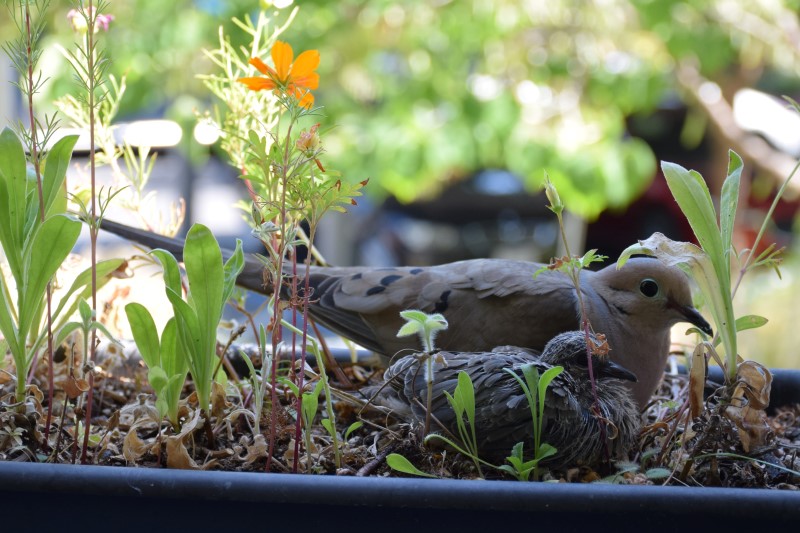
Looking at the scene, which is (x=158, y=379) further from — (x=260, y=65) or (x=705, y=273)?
(x=705, y=273)

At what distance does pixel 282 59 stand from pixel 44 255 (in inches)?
15.5

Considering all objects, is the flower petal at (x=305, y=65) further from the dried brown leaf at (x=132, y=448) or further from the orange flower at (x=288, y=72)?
the dried brown leaf at (x=132, y=448)

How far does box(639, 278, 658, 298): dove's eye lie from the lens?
1538 mm

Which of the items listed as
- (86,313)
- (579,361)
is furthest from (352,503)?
(579,361)

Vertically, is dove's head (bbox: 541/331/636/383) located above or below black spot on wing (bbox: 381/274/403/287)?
below

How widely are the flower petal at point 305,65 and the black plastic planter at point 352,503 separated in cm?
46

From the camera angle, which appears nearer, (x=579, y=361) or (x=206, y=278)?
(x=206, y=278)

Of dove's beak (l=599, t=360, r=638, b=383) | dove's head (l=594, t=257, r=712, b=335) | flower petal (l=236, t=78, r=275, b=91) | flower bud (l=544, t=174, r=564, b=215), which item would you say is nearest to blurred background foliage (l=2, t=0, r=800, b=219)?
dove's head (l=594, t=257, r=712, b=335)

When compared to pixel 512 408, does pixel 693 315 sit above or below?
above

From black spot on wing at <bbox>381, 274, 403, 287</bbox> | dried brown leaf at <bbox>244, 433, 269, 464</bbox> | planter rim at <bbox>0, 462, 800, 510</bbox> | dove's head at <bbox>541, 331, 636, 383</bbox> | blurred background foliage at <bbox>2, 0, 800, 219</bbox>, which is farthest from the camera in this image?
blurred background foliage at <bbox>2, 0, 800, 219</bbox>

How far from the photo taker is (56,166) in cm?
112

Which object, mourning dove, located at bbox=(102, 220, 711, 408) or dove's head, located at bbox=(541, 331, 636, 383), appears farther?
mourning dove, located at bbox=(102, 220, 711, 408)

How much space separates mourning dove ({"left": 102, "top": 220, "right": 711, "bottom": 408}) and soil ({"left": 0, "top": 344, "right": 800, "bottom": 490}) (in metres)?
0.27

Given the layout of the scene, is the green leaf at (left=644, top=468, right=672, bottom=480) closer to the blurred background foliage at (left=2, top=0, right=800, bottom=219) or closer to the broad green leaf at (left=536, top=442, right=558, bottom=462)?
the broad green leaf at (left=536, top=442, right=558, bottom=462)
